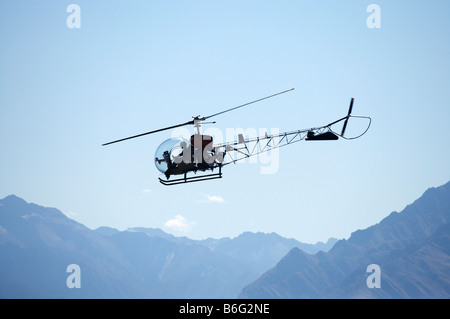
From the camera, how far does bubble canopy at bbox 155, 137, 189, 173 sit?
39.7 metres

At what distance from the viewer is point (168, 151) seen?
1575 inches

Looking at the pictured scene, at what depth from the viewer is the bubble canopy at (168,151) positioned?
39719 millimetres
